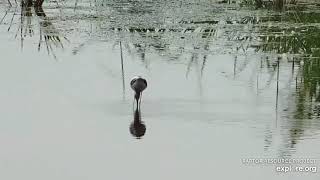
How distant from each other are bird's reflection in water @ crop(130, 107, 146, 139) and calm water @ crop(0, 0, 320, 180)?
37mm

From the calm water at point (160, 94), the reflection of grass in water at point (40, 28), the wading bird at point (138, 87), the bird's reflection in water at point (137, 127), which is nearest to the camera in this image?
the calm water at point (160, 94)

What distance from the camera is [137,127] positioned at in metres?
5.14

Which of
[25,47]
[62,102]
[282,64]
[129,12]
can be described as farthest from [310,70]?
[129,12]

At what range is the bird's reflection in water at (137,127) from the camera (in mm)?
5012

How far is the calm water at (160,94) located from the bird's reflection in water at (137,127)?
0.04 meters

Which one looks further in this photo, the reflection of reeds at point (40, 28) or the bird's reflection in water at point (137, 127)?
the reflection of reeds at point (40, 28)

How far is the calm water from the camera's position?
4.50 meters

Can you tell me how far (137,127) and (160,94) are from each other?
2.71ft

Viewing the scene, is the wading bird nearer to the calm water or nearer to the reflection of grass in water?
the calm water

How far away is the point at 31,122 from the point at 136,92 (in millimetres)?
829

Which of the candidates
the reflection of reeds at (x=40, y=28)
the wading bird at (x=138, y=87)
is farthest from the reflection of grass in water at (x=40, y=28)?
the wading bird at (x=138, y=87)

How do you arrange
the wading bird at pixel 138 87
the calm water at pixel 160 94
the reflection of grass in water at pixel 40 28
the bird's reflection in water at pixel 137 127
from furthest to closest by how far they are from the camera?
the reflection of grass in water at pixel 40 28 → the wading bird at pixel 138 87 → the bird's reflection in water at pixel 137 127 → the calm water at pixel 160 94

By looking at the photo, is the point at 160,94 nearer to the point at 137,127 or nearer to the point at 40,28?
the point at 137,127

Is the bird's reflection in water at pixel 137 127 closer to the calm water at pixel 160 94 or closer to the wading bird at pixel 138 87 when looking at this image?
the calm water at pixel 160 94
